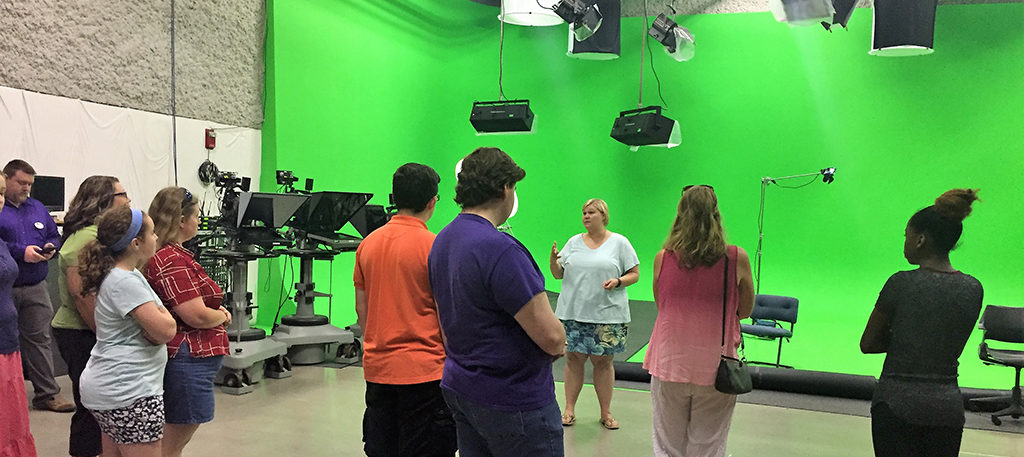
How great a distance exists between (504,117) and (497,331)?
6627 millimetres

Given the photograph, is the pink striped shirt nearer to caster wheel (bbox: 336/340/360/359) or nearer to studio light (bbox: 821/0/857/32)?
caster wheel (bbox: 336/340/360/359)

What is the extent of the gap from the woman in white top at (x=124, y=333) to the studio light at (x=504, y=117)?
614cm

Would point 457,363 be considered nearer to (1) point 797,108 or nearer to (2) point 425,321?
(2) point 425,321

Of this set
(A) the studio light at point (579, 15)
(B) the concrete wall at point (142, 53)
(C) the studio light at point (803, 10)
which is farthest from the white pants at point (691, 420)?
(B) the concrete wall at point (142, 53)

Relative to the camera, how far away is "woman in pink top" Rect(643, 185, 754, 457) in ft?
8.67

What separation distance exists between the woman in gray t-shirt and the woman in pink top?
59 cm

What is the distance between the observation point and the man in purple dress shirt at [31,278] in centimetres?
450

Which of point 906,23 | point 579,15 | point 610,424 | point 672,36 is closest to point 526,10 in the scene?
point 579,15

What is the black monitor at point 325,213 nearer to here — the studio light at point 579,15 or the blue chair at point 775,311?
the studio light at point 579,15

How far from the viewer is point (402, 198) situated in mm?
2529

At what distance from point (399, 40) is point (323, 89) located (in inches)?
61.5

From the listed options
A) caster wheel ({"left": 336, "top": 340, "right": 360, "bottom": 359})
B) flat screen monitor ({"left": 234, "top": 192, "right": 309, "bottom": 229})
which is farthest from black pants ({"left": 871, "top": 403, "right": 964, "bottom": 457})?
caster wheel ({"left": 336, "top": 340, "right": 360, "bottom": 359})

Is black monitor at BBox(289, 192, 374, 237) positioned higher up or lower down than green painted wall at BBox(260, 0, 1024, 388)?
lower down

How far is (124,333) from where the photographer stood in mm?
2332
